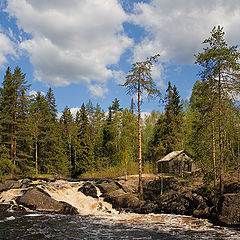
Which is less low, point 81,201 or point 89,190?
point 89,190

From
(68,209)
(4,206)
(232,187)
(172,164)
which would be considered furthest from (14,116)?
(232,187)

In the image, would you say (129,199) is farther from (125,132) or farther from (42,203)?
(125,132)

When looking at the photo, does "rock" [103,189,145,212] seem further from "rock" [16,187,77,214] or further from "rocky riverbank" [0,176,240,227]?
"rock" [16,187,77,214]

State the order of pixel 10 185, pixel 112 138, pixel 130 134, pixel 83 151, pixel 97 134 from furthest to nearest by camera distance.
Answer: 1. pixel 97 134
2. pixel 112 138
3. pixel 83 151
4. pixel 130 134
5. pixel 10 185

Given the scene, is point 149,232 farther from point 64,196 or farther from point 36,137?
→ point 36,137

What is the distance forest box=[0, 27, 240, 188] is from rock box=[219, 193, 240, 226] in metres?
1.56

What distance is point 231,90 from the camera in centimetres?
1366

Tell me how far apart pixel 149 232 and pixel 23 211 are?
8.56 metres

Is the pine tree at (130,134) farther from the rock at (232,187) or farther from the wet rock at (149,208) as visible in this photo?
the rock at (232,187)

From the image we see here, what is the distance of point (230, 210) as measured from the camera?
454 inches

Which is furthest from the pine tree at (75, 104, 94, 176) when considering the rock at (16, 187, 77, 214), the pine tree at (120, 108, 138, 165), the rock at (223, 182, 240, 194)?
the rock at (223, 182, 240, 194)

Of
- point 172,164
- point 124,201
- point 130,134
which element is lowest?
point 124,201

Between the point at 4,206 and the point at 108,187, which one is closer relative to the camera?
the point at 4,206

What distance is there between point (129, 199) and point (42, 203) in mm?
5702
